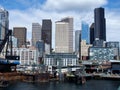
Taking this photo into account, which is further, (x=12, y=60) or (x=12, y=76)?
(x=12, y=60)

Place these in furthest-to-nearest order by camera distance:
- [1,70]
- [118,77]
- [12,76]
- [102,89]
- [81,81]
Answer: [118,77] < [1,70] < [12,76] < [81,81] < [102,89]

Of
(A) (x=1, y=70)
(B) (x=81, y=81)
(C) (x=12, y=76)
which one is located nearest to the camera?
(B) (x=81, y=81)

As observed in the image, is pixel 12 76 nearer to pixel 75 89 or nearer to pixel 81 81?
pixel 81 81

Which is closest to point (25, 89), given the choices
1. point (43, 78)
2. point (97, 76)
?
point (43, 78)

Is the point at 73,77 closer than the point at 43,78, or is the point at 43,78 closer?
the point at 43,78

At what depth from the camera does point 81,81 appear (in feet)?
449

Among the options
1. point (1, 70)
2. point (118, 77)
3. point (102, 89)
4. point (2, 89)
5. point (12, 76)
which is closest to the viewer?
point (2, 89)

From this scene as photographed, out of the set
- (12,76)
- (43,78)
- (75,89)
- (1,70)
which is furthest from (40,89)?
(1,70)

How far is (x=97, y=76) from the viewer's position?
186000 millimetres

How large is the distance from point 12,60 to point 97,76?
5270cm

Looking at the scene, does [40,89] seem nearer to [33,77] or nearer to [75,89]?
[75,89]

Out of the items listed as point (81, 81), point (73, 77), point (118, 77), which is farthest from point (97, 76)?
point (81, 81)

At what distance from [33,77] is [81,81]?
23.4m

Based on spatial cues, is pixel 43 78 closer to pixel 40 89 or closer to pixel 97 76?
pixel 40 89
